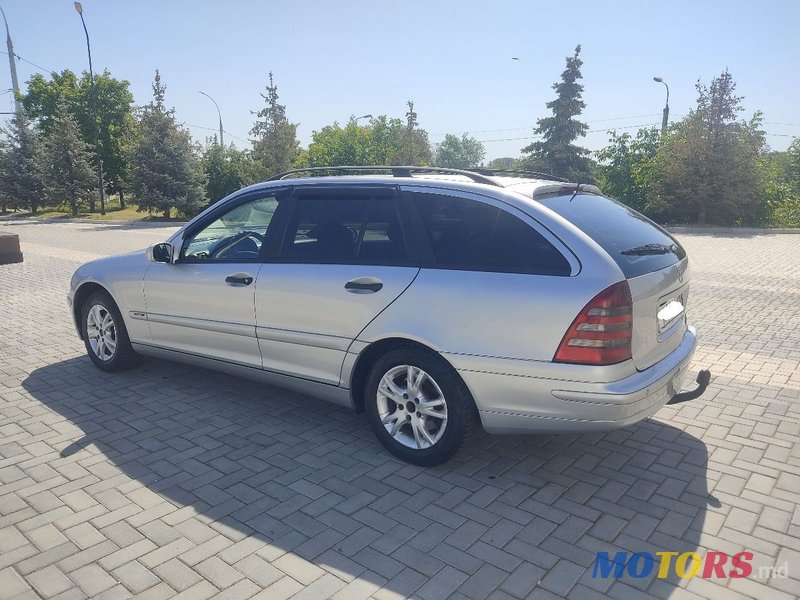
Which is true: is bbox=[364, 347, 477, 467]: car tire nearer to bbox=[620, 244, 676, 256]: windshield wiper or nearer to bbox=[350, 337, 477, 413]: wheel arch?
bbox=[350, 337, 477, 413]: wheel arch

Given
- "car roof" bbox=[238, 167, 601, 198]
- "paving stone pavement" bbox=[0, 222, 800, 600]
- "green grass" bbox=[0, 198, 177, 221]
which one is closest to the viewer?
"paving stone pavement" bbox=[0, 222, 800, 600]

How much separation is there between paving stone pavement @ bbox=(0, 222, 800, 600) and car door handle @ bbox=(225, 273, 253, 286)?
→ 1.04m

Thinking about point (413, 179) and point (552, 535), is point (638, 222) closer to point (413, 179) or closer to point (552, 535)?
point (413, 179)

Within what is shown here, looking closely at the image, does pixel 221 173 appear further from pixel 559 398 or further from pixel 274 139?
pixel 559 398

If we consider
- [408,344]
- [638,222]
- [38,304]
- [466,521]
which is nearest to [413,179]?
[408,344]

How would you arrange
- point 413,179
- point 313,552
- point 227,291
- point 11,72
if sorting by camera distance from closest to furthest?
point 313,552, point 413,179, point 227,291, point 11,72

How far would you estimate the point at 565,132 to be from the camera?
1400 inches

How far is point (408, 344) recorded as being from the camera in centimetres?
361

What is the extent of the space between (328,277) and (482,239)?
106cm

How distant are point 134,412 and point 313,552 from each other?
7.87ft

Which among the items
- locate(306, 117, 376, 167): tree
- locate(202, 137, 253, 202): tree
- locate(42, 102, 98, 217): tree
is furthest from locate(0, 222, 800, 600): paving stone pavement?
locate(306, 117, 376, 167): tree

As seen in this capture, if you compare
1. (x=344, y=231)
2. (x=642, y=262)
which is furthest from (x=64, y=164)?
(x=642, y=262)

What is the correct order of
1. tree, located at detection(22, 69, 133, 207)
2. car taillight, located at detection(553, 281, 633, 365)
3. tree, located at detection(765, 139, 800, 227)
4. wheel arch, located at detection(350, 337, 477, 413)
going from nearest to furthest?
car taillight, located at detection(553, 281, 633, 365) → wheel arch, located at detection(350, 337, 477, 413) → tree, located at detection(765, 139, 800, 227) → tree, located at detection(22, 69, 133, 207)

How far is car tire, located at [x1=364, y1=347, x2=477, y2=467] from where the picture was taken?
3465mm
